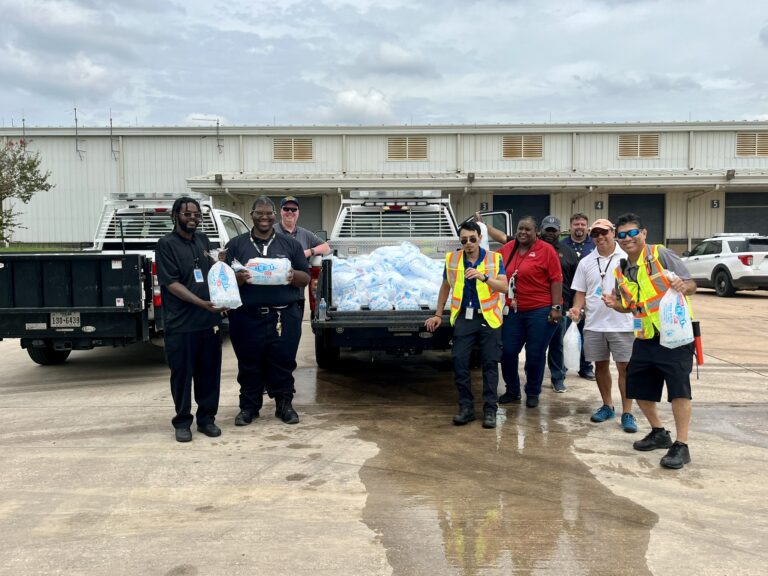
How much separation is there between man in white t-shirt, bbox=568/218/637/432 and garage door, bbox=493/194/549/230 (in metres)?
19.0

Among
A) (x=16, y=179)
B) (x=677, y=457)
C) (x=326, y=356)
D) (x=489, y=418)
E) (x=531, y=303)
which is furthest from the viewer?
(x=16, y=179)

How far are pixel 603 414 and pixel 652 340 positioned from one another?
1.29 metres

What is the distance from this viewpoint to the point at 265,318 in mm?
5316

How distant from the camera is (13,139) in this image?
2389 cm

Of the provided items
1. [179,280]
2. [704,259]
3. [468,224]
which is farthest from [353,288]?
[704,259]

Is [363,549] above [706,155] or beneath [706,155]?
beneath

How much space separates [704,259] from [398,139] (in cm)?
1247

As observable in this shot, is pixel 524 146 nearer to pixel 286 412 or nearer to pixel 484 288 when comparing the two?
pixel 484 288

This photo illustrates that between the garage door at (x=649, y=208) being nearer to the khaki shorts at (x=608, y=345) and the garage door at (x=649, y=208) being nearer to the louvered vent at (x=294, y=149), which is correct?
the louvered vent at (x=294, y=149)

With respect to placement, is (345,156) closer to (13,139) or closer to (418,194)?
(13,139)

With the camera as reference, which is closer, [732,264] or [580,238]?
[580,238]

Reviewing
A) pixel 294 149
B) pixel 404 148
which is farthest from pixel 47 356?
pixel 404 148

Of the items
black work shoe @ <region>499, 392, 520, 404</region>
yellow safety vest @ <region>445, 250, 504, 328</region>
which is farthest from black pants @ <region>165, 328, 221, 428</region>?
black work shoe @ <region>499, 392, 520, 404</region>

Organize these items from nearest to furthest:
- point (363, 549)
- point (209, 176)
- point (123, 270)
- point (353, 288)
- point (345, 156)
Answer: point (363, 549) → point (353, 288) → point (123, 270) → point (209, 176) → point (345, 156)
